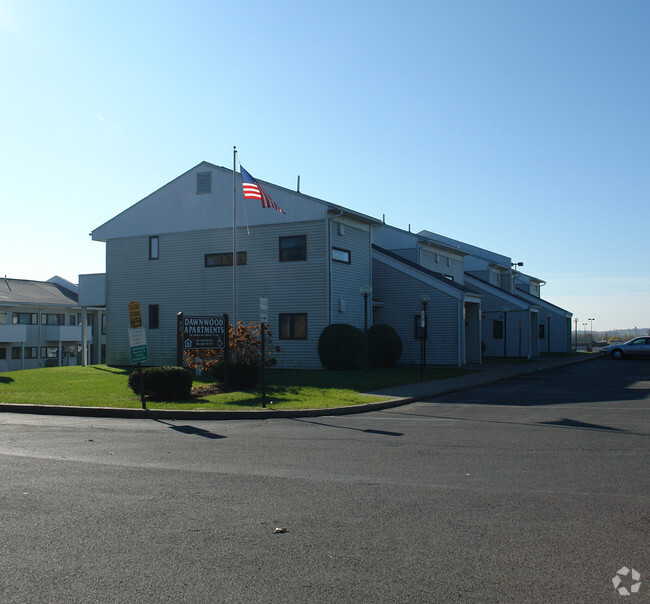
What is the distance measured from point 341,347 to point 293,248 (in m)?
5.04

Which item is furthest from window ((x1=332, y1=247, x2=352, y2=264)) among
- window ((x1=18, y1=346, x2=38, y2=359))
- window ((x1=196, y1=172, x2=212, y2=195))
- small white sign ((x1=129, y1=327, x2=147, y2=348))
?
window ((x1=18, y1=346, x2=38, y2=359))

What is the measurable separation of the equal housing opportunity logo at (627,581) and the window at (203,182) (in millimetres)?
27582

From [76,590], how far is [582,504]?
4.68 metres

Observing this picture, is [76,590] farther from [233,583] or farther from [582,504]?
[582,504]

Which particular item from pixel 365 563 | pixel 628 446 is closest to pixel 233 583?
pixel 365 563

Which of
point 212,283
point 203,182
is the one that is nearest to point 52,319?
point 212,283

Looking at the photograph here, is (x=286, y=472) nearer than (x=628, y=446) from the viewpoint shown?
Yes

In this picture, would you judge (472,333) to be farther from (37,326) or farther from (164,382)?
(37,326)

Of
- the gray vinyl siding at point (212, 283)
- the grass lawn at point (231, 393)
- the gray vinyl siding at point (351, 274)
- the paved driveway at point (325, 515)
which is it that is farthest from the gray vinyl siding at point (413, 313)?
the paved driveway at point (325, 515)

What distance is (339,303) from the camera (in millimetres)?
28234

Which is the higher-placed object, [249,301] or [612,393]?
[249,301]

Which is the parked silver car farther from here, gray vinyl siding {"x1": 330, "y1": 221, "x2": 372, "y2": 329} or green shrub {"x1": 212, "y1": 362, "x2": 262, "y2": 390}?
green shrub {"x1": 212, "y1": 362, "x2": 262, "y2": 390}

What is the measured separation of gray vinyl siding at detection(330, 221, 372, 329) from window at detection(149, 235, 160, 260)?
919 cm

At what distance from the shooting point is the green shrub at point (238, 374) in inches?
757
